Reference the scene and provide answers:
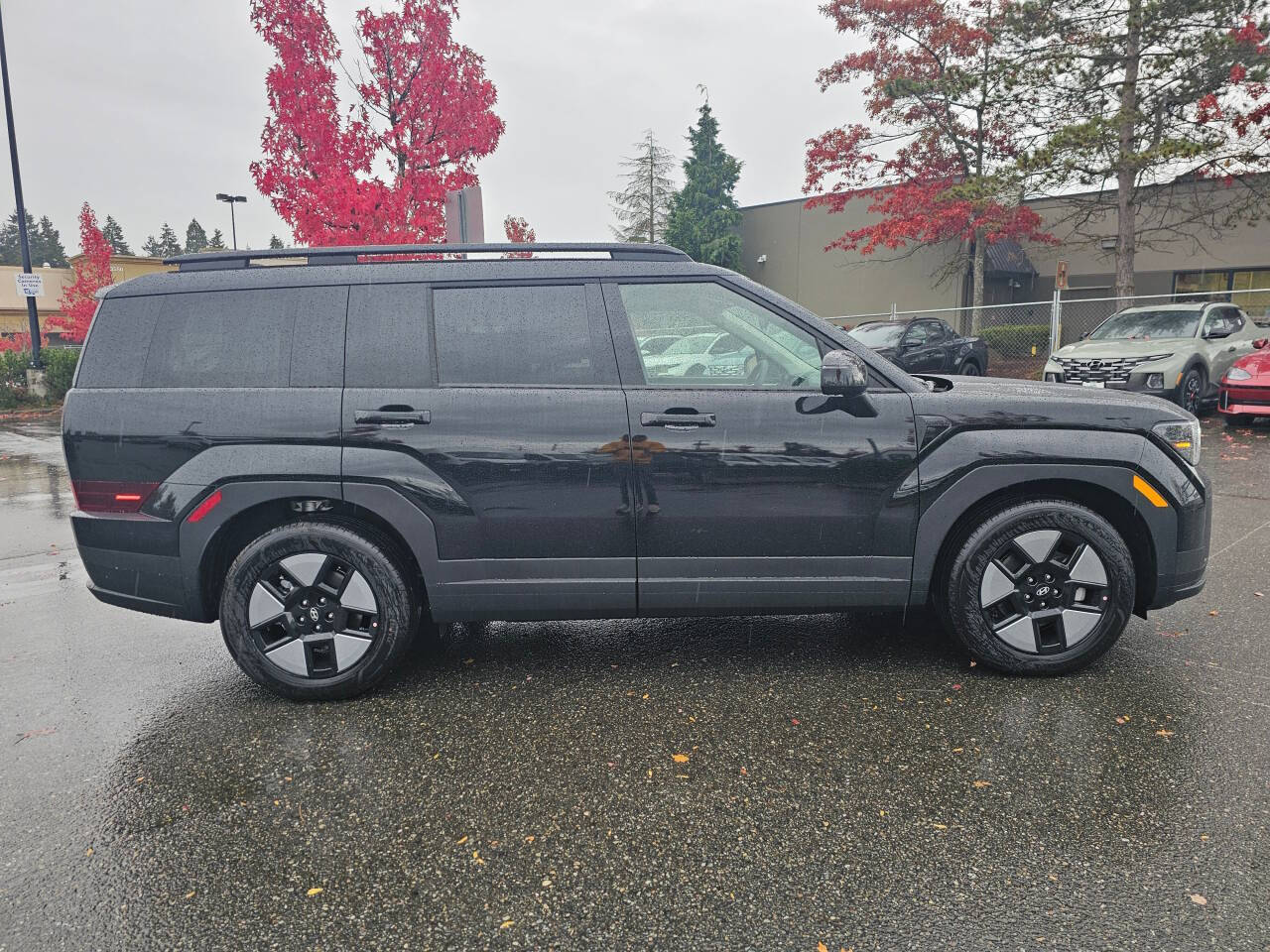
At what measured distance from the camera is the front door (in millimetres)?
3385

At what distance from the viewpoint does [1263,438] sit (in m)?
10.6

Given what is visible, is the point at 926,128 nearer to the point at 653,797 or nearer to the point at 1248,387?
the point at 1248,387

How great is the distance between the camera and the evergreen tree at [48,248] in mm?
100500

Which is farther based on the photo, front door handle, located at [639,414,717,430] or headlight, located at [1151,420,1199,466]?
headlight, located at [1151,420,1199,466]

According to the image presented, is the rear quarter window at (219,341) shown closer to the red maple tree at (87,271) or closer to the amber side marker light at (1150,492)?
the amber side marker light at (1150,492)

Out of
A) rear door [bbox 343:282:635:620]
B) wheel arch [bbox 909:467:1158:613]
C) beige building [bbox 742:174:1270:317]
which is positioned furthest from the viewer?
beige building [bbox 742:174:1270:317]

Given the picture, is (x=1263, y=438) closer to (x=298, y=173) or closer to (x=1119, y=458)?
(x=1119, y=458)

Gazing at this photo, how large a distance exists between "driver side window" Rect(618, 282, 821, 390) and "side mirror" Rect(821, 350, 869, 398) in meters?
0.13

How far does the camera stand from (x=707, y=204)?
113 ft

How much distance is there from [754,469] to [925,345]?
1359cm

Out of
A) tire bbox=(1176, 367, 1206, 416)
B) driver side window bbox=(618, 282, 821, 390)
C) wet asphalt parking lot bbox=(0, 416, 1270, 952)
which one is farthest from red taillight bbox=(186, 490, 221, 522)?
tire bbox=(1176, 367, 1206, 416)

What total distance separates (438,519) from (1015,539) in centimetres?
247

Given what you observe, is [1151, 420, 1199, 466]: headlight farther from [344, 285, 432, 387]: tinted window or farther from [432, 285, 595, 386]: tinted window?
[344, 285, 432, 387]: tinted window

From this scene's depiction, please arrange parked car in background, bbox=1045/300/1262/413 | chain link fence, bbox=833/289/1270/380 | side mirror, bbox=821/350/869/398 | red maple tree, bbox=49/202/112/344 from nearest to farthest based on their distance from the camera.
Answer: side mirror, bbox=821/350/869/398
parked car in background, bbox=1045/300/1262/413
chain link fence, bbox=833/289/1270/380
red maple tree, bbox=49/202/112/344
